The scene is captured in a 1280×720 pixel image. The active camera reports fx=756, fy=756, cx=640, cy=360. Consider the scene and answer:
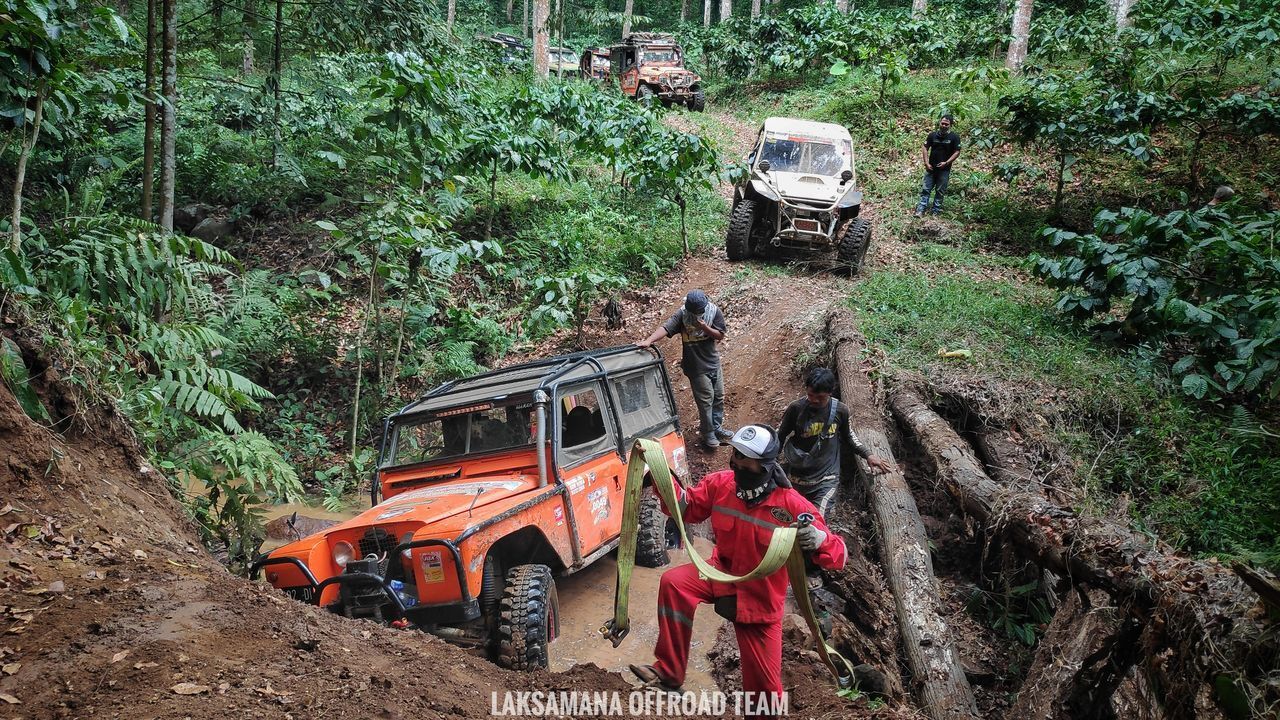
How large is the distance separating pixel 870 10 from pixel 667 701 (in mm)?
32992

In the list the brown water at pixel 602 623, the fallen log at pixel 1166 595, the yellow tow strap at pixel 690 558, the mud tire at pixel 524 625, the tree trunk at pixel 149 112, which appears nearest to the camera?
the fallen log at pixel 1166 595

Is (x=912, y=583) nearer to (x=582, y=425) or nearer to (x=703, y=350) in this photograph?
(x=582, y=425)

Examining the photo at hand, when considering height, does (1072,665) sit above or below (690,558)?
below

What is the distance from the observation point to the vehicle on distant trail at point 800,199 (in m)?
11.2

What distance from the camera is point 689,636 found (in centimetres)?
374

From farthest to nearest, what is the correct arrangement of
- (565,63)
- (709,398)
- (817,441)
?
(565,63) < (709,398) < (817,441)

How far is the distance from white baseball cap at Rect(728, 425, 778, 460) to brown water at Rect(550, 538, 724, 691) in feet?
6.10

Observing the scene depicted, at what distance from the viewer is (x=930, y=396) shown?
696 centimetres

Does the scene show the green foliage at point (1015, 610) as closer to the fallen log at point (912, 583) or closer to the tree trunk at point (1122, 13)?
the fallen log at point (912, 583)

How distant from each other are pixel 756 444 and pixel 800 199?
843cm

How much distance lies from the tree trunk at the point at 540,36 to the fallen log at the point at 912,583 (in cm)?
1427

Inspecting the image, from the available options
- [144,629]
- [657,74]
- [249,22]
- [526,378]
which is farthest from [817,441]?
[657,74]

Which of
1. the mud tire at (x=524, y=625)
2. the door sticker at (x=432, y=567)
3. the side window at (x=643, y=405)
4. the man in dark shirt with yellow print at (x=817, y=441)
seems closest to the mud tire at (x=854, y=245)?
the side window at (x=643, y=405)

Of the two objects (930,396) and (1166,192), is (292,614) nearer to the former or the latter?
(930,396)
